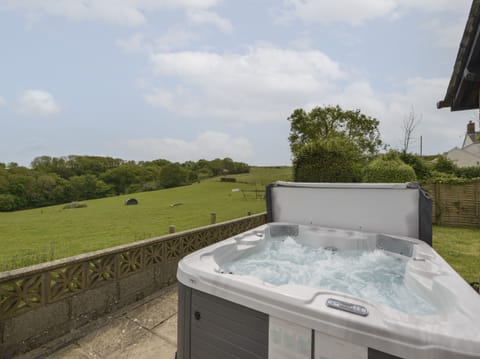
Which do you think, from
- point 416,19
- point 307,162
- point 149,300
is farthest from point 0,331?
point 307,162

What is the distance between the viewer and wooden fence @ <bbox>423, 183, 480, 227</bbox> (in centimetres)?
625

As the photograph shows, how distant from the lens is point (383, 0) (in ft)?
11.5

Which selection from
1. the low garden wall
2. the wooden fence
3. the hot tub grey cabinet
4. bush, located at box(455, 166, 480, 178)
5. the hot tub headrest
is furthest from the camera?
bush, located at box(455, 166, 480, 178)

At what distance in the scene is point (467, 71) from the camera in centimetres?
207

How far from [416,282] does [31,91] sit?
34.4ft

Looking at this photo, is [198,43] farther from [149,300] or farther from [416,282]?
[416,282]

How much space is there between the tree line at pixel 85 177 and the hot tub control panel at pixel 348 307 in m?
28.9

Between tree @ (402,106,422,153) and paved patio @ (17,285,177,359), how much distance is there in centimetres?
1189

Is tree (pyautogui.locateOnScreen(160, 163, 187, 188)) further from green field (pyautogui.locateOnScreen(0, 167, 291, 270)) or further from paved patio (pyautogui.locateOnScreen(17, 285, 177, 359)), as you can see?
paved patio (pyautogui.locateOnScreen(17, 285, 177, 359))

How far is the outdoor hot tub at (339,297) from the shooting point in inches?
40.9

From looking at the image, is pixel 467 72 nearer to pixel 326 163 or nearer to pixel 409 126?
pixel 326 163

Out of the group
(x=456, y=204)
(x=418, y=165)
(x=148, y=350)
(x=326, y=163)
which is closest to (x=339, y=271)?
(x=148, y=350)

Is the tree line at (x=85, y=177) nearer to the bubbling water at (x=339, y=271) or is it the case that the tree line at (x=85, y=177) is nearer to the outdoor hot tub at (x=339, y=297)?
the bubbling water at (x=339, y=271)

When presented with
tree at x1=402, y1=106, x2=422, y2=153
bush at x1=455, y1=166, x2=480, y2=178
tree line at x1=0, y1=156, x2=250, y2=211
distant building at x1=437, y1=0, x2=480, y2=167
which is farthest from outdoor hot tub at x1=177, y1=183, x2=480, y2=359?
tree line at x1=0, y1=156, x2=250, y2=211
